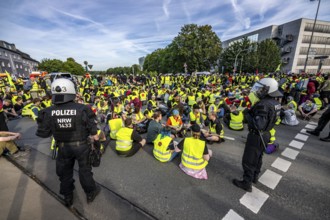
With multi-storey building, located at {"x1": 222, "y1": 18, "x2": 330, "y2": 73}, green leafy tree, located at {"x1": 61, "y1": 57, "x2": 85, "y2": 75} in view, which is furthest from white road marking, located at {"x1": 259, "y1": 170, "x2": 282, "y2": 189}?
green leafy tree, located at {"x1": 61, "y1": 57, "x2": 85, "y2": 75}

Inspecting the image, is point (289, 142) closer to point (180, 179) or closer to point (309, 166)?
point (309, 166)

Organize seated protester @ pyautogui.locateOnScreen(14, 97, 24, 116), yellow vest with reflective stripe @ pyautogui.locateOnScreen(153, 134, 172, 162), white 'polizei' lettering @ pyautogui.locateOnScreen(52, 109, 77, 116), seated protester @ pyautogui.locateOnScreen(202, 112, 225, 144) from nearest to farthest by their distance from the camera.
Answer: white 'polizei' lettering @ pyautogui.locateOnScreen(52, 109, 77, 116) < yellow vest with reflective stripe @ pyautogui.locateOnScreen(153, 134, 172, 162) < seated protester @ pyautogui.locateOnScreen(202, 112, 225, 144) < seated protester @ pyautogui.locateOnScreen(14, 97, 24, 116)

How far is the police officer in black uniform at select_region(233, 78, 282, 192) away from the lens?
2.58 m

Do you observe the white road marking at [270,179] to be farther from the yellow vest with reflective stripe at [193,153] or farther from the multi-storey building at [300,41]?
the multi-storey building at [300,41]

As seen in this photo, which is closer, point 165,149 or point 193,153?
point 193,153

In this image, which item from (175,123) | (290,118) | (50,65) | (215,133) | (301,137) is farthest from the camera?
(50,65)

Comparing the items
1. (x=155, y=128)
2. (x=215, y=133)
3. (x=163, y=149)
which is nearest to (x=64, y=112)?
(x=163, y=149)

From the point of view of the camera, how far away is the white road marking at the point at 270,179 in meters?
3.25

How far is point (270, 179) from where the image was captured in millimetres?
3404

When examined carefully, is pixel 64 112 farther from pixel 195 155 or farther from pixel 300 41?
pixel 300 41

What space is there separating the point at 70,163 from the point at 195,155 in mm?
2349

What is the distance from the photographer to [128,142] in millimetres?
4160

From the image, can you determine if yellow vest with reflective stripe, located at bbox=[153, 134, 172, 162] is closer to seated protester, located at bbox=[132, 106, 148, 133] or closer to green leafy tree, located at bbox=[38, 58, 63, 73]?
seated protester, located at bbox=[132, 106, 148, 133]

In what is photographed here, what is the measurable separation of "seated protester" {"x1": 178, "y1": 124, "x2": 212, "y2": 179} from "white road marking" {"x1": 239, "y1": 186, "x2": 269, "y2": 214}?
822mm
